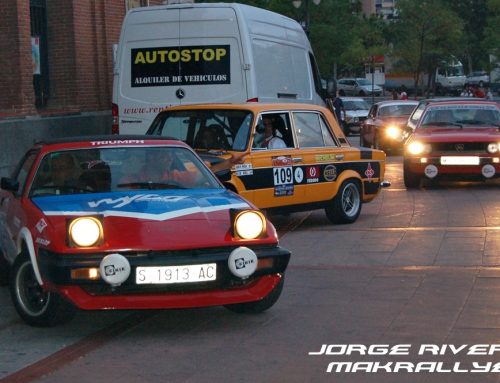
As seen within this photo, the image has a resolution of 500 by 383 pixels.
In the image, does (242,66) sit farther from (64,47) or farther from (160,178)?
(160,178)

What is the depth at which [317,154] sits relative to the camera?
13.4 metres

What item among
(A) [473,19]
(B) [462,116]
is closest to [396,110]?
(B) [462,116]

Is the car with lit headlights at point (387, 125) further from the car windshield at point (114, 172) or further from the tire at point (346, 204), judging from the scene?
the car windshield at point (114, 172)

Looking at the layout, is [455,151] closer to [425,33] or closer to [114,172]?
[114,172]

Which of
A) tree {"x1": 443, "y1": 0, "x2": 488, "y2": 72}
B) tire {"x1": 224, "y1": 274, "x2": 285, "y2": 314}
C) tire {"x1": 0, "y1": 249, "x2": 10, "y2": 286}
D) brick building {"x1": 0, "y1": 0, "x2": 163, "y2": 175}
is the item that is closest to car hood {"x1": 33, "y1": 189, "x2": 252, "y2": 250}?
tire {"x1": 224, "y1": 274, "x2": 285, "y2": 314}

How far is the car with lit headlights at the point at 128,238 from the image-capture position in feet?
24.1

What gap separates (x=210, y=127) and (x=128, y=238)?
5.53 meters

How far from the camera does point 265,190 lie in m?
12.6

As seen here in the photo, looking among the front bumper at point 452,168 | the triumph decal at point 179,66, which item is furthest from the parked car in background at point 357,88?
the triumph decal at point 179,66

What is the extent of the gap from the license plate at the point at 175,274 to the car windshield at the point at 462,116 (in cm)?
1225

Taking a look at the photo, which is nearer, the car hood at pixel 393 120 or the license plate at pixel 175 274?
the license plate at pixel 175 274

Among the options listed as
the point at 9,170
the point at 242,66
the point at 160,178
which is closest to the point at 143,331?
the point at 160,178

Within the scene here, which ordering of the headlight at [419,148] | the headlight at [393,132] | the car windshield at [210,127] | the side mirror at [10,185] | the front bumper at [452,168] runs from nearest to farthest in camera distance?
the side mirror at [10,185], the car windshield at [210,127], the front bumper at [452,168], the headlight at [419,148], the headlight at [393,132]

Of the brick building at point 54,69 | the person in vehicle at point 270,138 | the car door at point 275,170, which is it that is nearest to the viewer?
the car door at point 275,170
